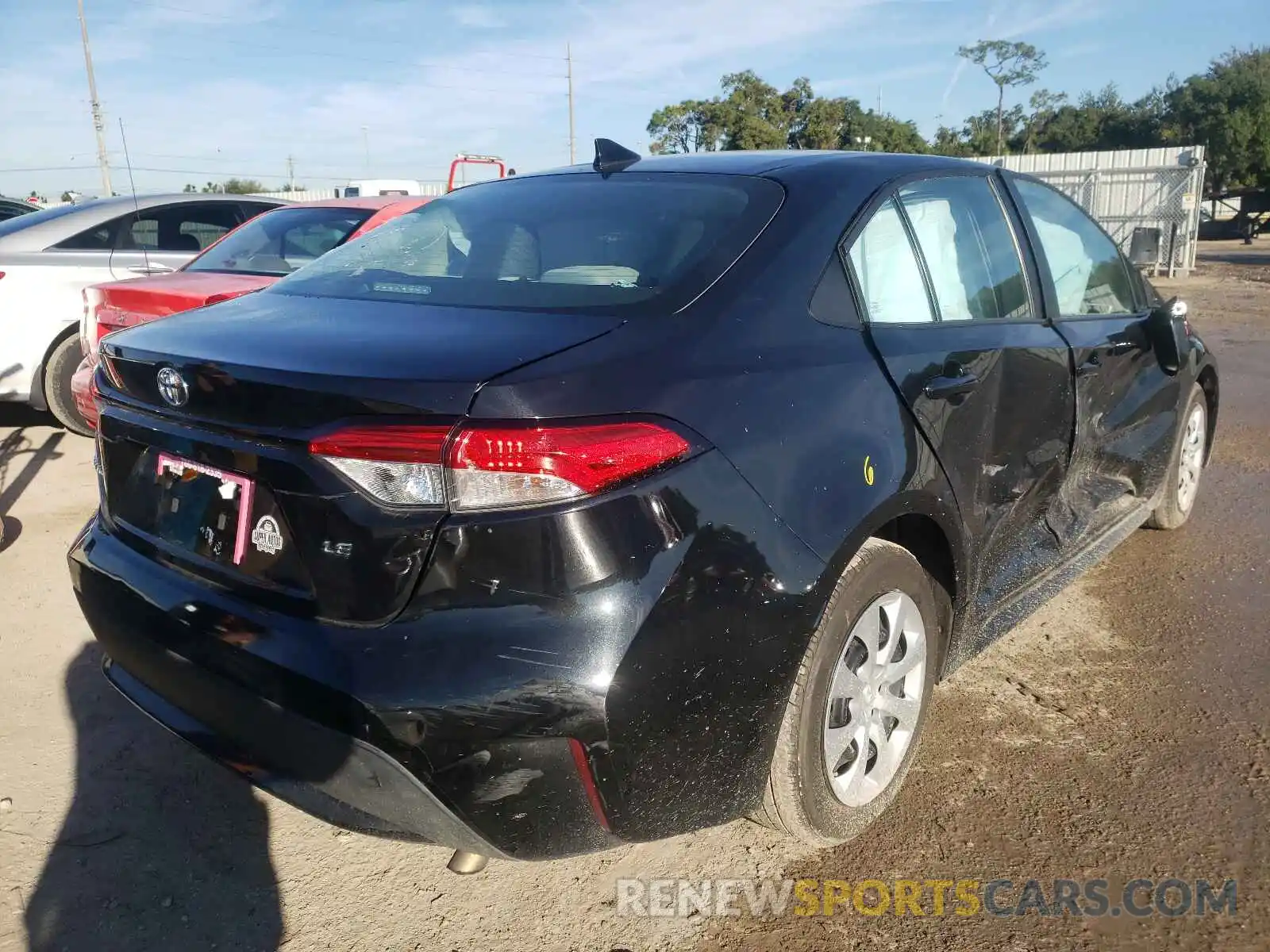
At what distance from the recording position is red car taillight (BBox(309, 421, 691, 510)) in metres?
1.68

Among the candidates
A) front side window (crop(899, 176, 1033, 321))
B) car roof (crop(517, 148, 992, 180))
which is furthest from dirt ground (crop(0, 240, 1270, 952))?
car roof (crop(517, 148, 992, 180))

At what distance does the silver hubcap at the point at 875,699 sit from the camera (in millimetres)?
2266

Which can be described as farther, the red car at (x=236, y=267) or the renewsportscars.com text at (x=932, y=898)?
the red car at (x=236, y=267)

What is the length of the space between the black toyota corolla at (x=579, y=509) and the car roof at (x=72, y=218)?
4902mm

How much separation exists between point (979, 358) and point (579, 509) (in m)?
1.43

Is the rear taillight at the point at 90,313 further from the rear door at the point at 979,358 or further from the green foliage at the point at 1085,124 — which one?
the green foliage at the point at 1085,124

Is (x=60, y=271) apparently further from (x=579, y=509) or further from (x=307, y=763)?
(x=579, y=509)

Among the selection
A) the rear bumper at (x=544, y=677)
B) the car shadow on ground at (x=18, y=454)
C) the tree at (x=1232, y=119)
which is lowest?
the car shadow on ground at (x=18, y=454)

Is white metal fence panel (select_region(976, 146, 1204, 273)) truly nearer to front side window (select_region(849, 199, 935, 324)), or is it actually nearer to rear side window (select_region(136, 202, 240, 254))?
rear side window (select_region(136, 202, 240, 254))

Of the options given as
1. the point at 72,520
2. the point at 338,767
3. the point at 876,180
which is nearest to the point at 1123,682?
the point at 876,180

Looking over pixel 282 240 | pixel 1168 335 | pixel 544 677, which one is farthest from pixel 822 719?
pixel 282 240

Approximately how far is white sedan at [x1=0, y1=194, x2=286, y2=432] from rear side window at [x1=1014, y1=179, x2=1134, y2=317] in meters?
5.65

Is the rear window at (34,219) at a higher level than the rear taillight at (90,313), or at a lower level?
higher

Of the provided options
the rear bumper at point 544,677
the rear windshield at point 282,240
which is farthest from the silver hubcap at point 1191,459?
the rear windshield at point 282,240
